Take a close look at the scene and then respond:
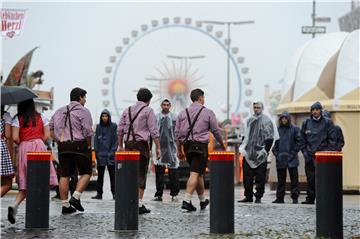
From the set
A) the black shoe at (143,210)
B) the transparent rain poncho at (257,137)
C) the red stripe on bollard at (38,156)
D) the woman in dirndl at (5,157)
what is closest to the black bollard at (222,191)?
the red stripe on bollard at (38,156)

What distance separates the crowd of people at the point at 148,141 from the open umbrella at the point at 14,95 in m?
0.28

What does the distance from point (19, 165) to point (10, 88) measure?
0.82m

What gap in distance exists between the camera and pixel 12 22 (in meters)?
28.1

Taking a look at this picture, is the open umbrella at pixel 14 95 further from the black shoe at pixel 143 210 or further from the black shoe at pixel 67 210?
the black shoe at pixel 143 210

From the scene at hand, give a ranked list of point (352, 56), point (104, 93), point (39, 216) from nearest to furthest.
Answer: point (39, 216)
point (352, 56)
point (104, 93)

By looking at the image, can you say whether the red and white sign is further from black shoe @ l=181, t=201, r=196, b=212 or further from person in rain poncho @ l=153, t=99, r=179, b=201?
black shoe @ l=181, t=201, r=196, b=212

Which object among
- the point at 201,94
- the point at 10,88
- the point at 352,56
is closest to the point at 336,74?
the point at 352,56

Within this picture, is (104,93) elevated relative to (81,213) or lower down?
elevated

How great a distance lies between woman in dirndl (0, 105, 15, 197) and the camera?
10359 mm

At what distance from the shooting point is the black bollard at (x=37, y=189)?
997 centimetres

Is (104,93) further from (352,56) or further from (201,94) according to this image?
(201,94)

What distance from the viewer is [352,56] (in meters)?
22.7

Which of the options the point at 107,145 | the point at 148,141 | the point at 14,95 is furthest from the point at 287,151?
the point at 14,95

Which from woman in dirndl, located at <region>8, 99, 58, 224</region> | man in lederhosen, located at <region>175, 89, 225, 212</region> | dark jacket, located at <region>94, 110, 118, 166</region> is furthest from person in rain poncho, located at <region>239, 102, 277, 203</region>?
woman in dirndl, located at <region>8, 99, 58, 224</region>
